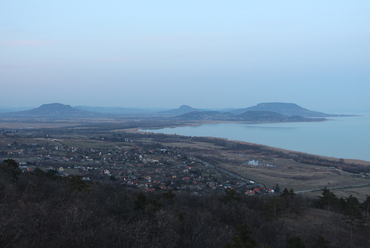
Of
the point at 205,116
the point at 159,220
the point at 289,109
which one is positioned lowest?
the point at 159,220

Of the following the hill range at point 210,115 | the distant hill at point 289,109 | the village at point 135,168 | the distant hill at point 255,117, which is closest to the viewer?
the village at point 135,168

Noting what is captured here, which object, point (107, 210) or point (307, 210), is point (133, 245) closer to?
point (107, 210)

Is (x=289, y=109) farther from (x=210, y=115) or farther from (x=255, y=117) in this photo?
(x=210, y=115)

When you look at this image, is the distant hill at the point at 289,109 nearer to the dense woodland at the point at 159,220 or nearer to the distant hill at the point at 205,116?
the distant hill at the point at 205,116

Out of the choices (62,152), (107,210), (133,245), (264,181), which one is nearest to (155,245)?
(133,245)

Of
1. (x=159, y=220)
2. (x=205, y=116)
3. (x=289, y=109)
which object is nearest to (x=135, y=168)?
(x=159, y=220)

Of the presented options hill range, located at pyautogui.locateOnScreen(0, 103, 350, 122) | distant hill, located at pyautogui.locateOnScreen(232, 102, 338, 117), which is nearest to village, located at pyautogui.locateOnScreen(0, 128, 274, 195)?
hill range, located at pyautogui.locateOnScreen(0, 103, 350, 122)

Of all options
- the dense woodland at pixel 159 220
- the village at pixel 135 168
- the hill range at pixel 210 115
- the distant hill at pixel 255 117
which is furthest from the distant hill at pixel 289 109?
the dense woodland at pixel 159 220

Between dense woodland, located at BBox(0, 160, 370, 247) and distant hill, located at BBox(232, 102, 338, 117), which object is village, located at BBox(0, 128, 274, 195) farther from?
distant hill, located at BBox(232, 102, 338, 117)
